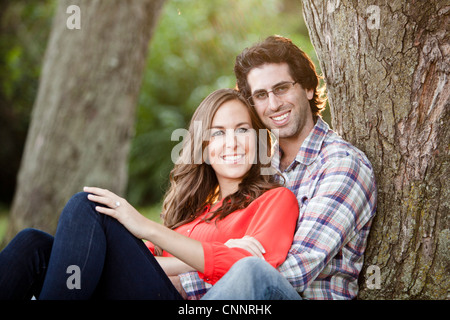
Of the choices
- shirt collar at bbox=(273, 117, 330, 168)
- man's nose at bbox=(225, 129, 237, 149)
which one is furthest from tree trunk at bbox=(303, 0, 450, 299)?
man's nose at bbox=(225, 129, 237, 149)

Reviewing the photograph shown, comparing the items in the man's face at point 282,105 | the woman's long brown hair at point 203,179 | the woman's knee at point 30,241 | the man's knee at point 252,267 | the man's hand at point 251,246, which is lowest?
the man's knee at point 252,267

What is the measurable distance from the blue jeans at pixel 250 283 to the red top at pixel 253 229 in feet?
0.52

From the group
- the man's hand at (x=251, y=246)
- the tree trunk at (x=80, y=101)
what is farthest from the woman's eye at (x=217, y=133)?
the tree trunk at (x=80, y=101)

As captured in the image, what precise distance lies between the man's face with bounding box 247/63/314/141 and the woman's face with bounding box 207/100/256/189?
0.13 meters

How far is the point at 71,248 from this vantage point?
6.48 ft

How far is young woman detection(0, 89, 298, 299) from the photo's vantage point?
200cm

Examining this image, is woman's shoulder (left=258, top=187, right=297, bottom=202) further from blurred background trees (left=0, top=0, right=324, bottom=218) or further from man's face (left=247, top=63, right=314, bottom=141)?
blurred background trees (left=0, top=0, right=324, bottom=218)

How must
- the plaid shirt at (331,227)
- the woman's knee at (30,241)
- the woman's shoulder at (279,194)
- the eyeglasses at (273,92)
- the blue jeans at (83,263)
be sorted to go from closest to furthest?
1. the blue jeans at (83,263)
2. the plaid shirt at (331,227)
3. the woman's knee at (30,241)
4. the woman's shoulder at (279,194)
5. the eyeglasses at (273,92)

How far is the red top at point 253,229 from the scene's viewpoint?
2029 mm

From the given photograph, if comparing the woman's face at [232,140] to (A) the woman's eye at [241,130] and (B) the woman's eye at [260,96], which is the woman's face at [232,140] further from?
(B) the woman's eye at [260,96]

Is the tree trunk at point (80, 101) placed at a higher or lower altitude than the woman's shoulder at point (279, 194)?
higher

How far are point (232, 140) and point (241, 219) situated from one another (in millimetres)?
441

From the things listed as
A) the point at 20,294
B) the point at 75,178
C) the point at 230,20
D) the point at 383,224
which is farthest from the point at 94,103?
the point at 230,20
